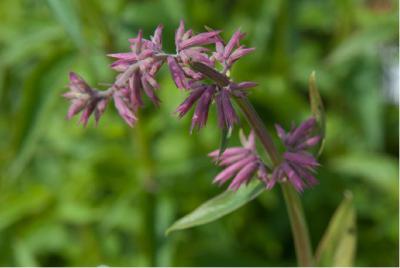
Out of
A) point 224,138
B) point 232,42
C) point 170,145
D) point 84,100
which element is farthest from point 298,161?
point 170,145

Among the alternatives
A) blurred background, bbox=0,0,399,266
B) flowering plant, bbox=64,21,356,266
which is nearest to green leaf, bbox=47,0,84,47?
blurred background, bbox=0,0,399,266

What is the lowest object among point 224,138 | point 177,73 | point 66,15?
point 224,138

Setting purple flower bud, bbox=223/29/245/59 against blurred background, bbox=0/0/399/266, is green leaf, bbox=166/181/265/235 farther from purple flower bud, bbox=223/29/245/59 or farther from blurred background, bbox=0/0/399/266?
blurred background, bbox=0/0/399/266

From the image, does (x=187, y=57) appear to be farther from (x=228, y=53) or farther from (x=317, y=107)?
(x=317, y=107)

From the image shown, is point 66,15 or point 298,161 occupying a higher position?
point 66,15

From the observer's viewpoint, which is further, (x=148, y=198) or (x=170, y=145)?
(x=170, y=145)

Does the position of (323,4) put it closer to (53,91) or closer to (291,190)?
(53,91)

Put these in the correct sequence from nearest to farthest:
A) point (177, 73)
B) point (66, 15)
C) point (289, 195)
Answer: point (177, 73), point (289, 195), point (66, 15)
